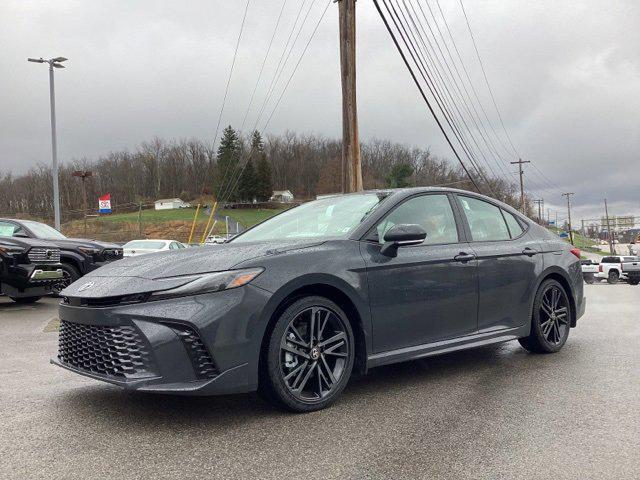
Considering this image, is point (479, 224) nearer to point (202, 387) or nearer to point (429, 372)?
point (429, 372)

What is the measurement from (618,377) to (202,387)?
3.33m

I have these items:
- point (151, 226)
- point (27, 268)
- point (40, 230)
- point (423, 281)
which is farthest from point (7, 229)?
point (151, 226)

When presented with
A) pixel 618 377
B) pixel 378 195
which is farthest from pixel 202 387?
pixel 618 377

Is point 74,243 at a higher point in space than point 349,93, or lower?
lower

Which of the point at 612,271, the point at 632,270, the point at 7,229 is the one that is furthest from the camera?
the point at 612,271

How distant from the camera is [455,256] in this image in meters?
4.47

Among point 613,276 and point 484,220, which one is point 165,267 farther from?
point 613,276

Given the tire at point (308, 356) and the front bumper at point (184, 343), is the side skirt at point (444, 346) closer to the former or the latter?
the tire at point (308, 356)

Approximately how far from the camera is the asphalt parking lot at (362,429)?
8.98 ft

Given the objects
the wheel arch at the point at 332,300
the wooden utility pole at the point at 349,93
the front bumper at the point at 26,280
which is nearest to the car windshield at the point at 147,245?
the wooden utility pole at the point at 349,93

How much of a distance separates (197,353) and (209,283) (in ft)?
1.29

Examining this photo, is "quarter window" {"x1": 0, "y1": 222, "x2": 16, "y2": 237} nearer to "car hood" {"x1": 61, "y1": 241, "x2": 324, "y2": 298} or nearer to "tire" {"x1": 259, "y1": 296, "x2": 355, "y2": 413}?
"car hood" {"x1": 61, "y1": 241, "x2": 324, "y2": 298}

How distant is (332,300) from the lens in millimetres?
3789

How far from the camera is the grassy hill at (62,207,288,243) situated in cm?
7875
